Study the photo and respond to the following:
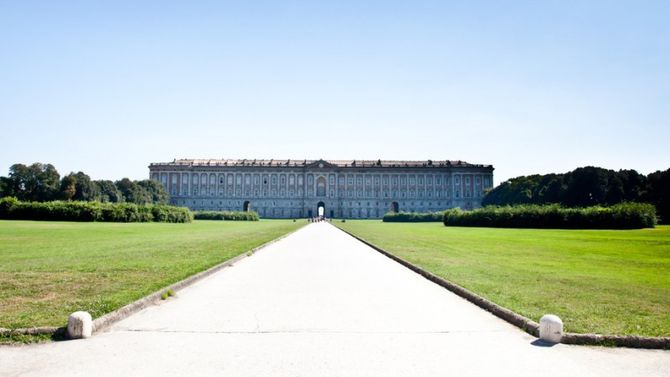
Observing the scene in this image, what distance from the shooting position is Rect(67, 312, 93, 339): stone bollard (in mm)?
6227

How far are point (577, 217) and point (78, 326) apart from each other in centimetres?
4625

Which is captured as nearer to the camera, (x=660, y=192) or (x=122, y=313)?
(x=122, y=313)

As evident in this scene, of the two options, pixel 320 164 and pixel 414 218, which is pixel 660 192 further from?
pixel 320 164

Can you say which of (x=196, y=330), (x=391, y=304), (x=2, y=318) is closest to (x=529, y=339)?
(x=391, y=304)

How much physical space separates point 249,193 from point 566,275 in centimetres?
12868

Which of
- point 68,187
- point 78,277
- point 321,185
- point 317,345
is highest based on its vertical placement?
point 321,185

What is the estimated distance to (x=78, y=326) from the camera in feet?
20.5

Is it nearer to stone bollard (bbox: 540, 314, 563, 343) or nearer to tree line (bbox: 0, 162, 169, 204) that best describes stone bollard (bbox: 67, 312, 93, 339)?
stone bollard (bbox: 540, 314, 563, 343)

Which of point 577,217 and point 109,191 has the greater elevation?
point 109,191

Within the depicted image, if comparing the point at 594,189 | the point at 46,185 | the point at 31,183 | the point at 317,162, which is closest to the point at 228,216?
the point at 46,185

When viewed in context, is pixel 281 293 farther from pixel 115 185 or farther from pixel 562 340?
pixel 115 185

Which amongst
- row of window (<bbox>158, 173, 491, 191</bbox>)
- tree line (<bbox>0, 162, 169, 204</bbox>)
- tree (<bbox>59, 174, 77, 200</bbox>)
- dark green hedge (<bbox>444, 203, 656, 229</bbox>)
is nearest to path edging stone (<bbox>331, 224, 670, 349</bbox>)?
dark green hedge (<bbox>444, 203, 656, 229</bbox>)

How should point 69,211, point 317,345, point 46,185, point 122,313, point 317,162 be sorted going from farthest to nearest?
point 317,162, point 46,185, point 69,211, point 122,313, point 317,345

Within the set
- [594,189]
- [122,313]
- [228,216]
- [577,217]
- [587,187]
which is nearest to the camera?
[122,313]
